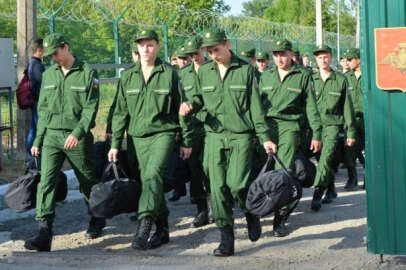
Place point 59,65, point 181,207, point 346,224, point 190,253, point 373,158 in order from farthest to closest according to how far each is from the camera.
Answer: point 181,207
point 346,224
point 59,65
point 190,253
point 373,158

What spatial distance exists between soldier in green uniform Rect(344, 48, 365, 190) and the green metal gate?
5092 mm

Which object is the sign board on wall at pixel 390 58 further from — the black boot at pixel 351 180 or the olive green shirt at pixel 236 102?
the black boot at pixel 351 180

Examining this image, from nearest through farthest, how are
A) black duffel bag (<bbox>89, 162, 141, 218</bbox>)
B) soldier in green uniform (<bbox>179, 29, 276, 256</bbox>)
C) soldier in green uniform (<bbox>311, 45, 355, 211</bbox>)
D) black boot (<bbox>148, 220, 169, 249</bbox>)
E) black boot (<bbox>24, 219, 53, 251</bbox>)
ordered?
soldier in green uniform (<bbox>179, 29, 276, 256</bbox>)
black duffel bag (<bbox>89, 162, 141, 218</bbox>)
black boot (<bbox>24, 219, 53, 251</bbox>)
black boot (<bbox>148, 220, 169, 249</bbox>)
soldier in green uniform (<bbox>311, 45, 355, 211</bbox>)

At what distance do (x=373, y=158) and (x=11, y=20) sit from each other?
914 centimetres

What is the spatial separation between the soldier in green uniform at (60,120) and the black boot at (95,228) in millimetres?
616

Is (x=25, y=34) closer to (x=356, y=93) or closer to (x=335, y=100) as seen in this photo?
(x=356, y=93)

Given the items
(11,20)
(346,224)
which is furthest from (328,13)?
(346,224)

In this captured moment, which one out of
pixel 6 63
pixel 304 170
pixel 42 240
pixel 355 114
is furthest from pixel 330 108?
pixel 6 63

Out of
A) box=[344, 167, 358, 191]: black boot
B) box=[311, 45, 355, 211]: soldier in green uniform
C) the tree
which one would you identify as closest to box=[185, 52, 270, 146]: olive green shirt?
box=[311, 45, 355, 211]: soldier in green uniform

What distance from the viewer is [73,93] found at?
8.56 metres

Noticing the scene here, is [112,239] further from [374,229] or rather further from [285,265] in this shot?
[374,229]

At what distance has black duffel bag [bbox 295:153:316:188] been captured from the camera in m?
9.98

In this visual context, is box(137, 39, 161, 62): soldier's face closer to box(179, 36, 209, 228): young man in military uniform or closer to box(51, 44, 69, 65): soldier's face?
box(51, 44, 69, 65): soldier's face

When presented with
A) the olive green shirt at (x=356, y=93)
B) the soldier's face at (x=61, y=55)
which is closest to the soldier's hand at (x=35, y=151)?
the soldier's face at (x=61, y=55)
